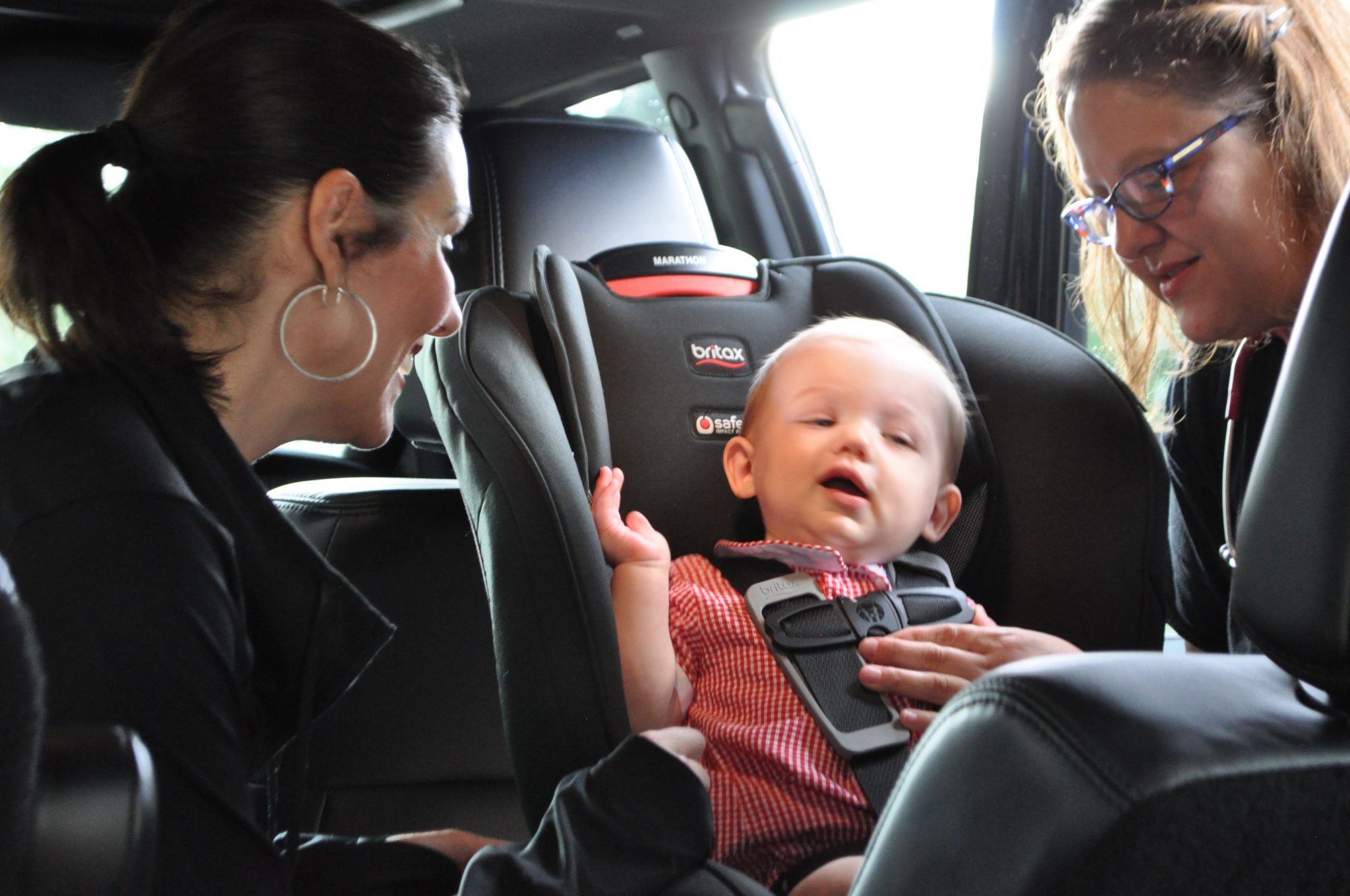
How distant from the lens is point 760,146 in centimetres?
314

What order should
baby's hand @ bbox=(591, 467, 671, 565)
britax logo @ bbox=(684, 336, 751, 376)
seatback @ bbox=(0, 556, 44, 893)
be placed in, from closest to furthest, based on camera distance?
seatback @ bbox=(0, 556, 44, 893)
baby's hand @ bbox=(591, 467, 671, 565)
britax logo @ bbox=(684, 336, 751, 376)

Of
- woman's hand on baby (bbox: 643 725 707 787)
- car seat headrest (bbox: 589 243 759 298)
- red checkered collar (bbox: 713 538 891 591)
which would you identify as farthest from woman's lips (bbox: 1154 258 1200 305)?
woman's hand on baby (bbox: 643 725 707 787)

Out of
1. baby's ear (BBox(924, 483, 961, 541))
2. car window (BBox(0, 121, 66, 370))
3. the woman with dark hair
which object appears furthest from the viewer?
car window (BBox(0, 121, 66, 370))

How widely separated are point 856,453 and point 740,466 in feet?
0.60

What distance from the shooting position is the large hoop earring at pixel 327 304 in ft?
4.18

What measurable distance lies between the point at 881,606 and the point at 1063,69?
732mm

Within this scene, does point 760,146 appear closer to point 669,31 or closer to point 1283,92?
point 669,31

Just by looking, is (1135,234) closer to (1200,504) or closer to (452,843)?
(1200,504)

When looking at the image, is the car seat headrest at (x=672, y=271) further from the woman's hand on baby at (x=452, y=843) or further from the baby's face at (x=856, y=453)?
the woman's hand on baby at (x=452, y=843)

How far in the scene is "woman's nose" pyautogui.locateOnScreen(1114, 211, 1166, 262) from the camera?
1394 mm

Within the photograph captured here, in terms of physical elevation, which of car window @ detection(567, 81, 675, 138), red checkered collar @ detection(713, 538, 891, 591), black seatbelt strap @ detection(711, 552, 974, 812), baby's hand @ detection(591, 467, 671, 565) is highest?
car window @ detection(567, 81, 675, 138)

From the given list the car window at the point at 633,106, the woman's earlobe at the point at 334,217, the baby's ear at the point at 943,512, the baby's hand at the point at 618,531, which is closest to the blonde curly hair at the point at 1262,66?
the baby's ear at the point at 943,512

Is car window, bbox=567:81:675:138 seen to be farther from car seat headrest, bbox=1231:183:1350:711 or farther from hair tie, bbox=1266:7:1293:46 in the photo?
car seat headrest, bbox=1231:183:1350:711

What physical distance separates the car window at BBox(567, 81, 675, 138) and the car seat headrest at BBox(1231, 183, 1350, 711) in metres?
2.89
